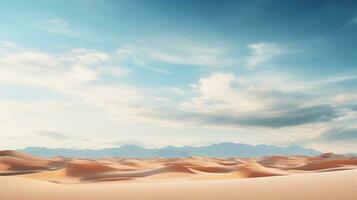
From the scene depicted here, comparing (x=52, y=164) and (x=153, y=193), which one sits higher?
(x=52, y=164)

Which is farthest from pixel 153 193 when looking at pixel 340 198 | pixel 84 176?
pixel 84 176

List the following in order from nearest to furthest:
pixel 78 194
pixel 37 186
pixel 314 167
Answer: pixel 78 194 → pixel 37 186 → pixel 314 167

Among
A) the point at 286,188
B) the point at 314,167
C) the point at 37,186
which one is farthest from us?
the point at 314,167

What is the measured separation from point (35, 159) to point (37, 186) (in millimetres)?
21991

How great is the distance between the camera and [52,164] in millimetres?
26641

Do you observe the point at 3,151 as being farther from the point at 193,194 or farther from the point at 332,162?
the point at 193,194

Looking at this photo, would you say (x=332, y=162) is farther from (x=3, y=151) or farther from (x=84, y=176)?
(x=3, y=151)

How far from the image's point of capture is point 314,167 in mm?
18391

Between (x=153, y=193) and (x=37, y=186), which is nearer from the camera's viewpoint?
(x=153, y=193)

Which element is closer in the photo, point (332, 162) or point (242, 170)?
point (242, 170)

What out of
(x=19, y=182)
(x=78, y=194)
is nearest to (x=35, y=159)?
(x=19, y=182)

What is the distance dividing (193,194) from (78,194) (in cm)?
159

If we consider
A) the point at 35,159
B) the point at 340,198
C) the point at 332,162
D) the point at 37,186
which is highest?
the point at 35,159

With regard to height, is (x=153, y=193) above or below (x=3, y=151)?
below
